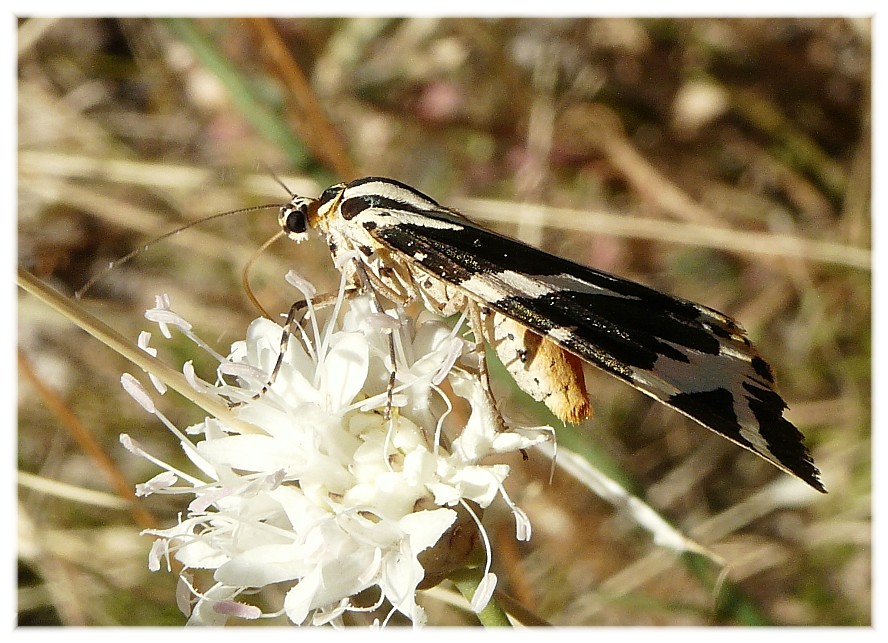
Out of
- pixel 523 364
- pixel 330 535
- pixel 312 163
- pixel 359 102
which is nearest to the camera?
pixel 330 535

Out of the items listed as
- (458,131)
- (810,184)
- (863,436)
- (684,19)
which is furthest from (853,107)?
(458,131)

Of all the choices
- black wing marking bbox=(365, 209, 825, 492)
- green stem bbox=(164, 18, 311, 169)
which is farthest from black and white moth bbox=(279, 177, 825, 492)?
green stem bbox=(164, 18, 311, 169)

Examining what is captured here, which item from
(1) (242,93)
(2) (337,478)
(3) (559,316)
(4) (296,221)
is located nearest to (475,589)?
(2) (337,478)

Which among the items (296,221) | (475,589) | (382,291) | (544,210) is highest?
(544,210)

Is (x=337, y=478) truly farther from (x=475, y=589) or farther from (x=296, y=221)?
(x=296, y=221)

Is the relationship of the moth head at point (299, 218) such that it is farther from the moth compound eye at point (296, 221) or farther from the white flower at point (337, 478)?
the white flower at point (337, 478)

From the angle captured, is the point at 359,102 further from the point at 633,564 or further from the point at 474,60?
the point at 633,564

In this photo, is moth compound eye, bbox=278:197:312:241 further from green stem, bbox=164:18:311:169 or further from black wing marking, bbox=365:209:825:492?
green stem, bbox=164:18:311:169
